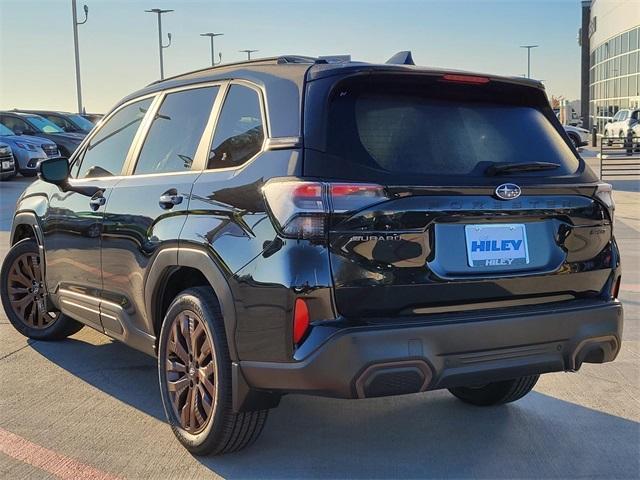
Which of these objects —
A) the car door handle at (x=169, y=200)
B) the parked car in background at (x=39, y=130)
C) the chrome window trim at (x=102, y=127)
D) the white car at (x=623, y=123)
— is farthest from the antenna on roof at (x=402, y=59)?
the white car at (x=623, y=123)

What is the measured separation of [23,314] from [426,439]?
3.28m

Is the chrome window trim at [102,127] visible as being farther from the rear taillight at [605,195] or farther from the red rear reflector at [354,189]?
the rear taillight at [605,195]

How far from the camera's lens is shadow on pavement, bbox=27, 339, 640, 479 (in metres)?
3.50

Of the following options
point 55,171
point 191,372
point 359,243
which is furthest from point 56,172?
point 359,243

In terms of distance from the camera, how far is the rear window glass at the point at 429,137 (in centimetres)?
313

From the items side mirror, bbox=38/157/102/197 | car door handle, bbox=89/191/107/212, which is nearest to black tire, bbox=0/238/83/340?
side mirror, bbox=38/157/102/197

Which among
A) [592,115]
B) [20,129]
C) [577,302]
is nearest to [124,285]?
[577,302]

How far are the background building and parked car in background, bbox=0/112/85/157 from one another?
29.0 m

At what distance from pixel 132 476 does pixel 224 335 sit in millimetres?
761

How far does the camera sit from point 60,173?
16.0ft

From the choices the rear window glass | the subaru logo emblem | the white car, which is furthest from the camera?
the white car

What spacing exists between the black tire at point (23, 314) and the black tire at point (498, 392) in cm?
280

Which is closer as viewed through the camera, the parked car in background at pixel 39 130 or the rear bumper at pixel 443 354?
the rear bumper at pixel 443 354

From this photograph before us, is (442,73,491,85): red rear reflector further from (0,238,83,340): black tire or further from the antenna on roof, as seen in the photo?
(0,238,83,340): black tire
